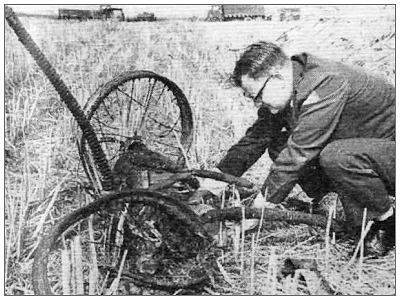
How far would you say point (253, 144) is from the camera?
94.1 inches

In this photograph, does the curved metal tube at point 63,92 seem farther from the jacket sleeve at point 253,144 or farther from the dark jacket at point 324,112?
the dark jacket at point 324,112

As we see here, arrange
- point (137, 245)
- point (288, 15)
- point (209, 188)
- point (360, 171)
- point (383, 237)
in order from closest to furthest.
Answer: point (137, 245)
point (360, 171)
point (383, 237)
point (209, 188)
point (288, 15)

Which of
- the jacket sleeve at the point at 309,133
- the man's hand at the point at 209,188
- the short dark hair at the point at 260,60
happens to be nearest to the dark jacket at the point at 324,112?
the jacket sleeve at the point at 309,133

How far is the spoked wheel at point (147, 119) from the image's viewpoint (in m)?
2.54

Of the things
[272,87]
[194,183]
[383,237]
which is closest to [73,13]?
[194,183]

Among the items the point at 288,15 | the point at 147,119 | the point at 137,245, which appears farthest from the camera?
the point at 288,15

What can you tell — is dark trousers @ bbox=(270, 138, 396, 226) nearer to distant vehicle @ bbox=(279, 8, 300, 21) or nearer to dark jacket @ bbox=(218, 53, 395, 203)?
dark jacket @ bbox=(218, 53, 395, 203)

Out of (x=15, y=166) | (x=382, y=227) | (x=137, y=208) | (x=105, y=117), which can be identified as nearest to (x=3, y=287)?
(x=137, y=208)

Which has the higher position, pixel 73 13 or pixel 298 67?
pixel 73 13

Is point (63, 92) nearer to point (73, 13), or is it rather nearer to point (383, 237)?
point (73, 13)

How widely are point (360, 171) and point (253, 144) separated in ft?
1.94

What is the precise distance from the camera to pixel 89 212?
173 cm

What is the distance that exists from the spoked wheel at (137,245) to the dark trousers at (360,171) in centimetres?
61

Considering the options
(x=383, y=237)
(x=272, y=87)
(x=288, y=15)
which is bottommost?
(x=383, y=237)
